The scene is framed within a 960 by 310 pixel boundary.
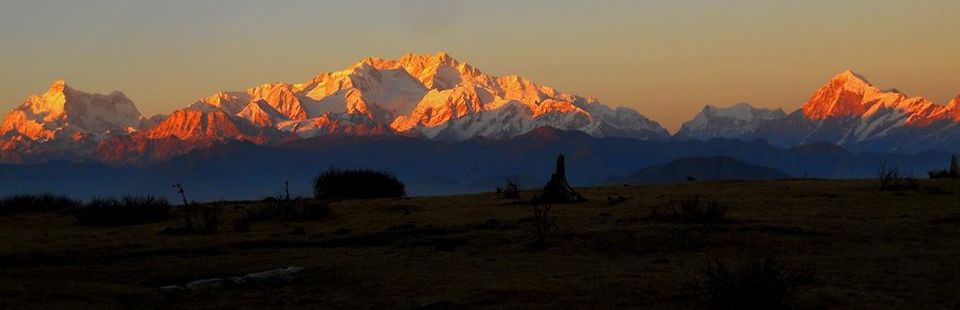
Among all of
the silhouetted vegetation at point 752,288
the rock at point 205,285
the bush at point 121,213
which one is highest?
the bush at point 121,213

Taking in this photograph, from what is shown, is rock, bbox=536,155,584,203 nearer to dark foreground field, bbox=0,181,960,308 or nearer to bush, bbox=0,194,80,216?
dark foreground field, bbox=0,181,960,308

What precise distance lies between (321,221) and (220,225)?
2831 mm

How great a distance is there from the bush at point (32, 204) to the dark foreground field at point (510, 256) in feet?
39.4

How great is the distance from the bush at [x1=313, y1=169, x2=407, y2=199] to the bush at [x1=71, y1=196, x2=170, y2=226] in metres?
13.5

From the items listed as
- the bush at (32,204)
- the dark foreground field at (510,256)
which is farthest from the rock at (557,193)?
the bush at (32,204)

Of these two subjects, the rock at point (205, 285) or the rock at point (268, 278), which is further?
the rock at point (268, 278)

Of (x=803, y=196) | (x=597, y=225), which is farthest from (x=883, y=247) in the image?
(x=803, y=196)

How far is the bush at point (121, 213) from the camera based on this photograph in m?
34.8

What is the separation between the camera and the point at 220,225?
3206 cm

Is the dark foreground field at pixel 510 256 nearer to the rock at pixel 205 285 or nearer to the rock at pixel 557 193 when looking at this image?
the rock at pixel 205 285

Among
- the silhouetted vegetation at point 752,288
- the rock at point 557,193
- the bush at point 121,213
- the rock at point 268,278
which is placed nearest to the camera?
the silhouetted vegetation at point 752,288

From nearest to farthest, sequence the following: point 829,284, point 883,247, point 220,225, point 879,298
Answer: point 879,298
point 829,284
point 883,247
point 220,225

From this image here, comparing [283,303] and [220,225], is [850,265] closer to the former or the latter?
[283,303]

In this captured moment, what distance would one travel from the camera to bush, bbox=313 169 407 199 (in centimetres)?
5153
